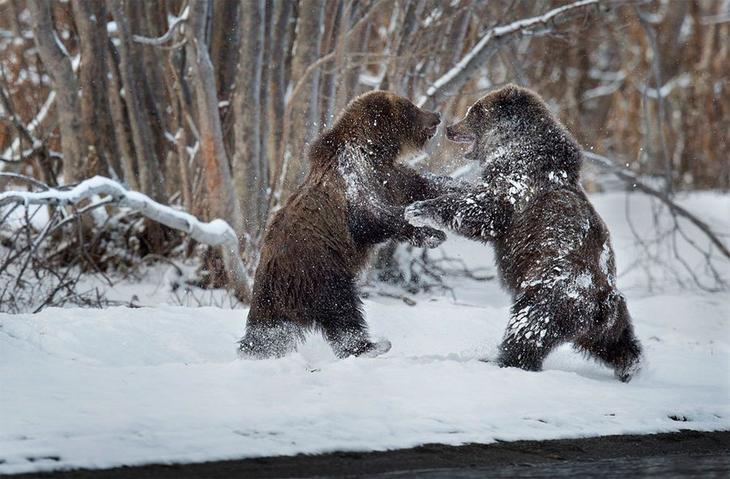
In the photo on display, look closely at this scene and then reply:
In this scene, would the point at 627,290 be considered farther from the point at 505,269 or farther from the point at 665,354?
the point at 505,269

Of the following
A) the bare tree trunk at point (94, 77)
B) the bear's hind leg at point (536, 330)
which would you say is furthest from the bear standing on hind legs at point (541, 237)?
the bare tree trunk at point (94, 77)

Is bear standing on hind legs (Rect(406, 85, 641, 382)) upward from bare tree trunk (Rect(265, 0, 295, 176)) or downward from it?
downward

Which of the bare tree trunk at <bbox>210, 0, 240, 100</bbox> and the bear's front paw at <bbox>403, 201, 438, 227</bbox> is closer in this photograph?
the bear's front paw at <bbox>403, 201, 438, 227</bbox>

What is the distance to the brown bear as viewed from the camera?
618cm

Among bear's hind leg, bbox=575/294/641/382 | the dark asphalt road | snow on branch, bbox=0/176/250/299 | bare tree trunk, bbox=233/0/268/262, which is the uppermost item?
bare tree trunk, bbox=233/0/268/262

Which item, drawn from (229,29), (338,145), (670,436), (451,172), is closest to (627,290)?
(451,172)

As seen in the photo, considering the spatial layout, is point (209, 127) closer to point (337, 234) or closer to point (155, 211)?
point (155, 211)

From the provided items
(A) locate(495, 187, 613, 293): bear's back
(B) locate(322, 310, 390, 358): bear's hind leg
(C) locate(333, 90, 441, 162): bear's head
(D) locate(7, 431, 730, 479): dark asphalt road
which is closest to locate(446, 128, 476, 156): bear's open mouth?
(C) locate(333, 90, 441, 162): bear's head

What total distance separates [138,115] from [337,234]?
19.3ft

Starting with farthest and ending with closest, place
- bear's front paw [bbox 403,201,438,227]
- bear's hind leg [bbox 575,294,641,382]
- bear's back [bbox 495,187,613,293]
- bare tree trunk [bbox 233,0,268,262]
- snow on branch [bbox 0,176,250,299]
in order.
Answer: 1. bare tree trunk [bbox 233,0,268,262]
2. snow on branch [bbox 0,176,250,299]
3. bear's front paw [bbox 403,201,438,227]
4. bear's hind leg [bbox 575,294,641,382]
5. bear's back [bbox 495,187,613,293]

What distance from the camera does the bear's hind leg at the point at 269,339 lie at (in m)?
6.18

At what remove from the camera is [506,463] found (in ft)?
14.8

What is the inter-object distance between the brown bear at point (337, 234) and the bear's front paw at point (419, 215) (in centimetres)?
11

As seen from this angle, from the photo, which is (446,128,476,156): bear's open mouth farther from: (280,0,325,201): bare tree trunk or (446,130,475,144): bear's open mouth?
(280,0,325,201): bare tree trunk
